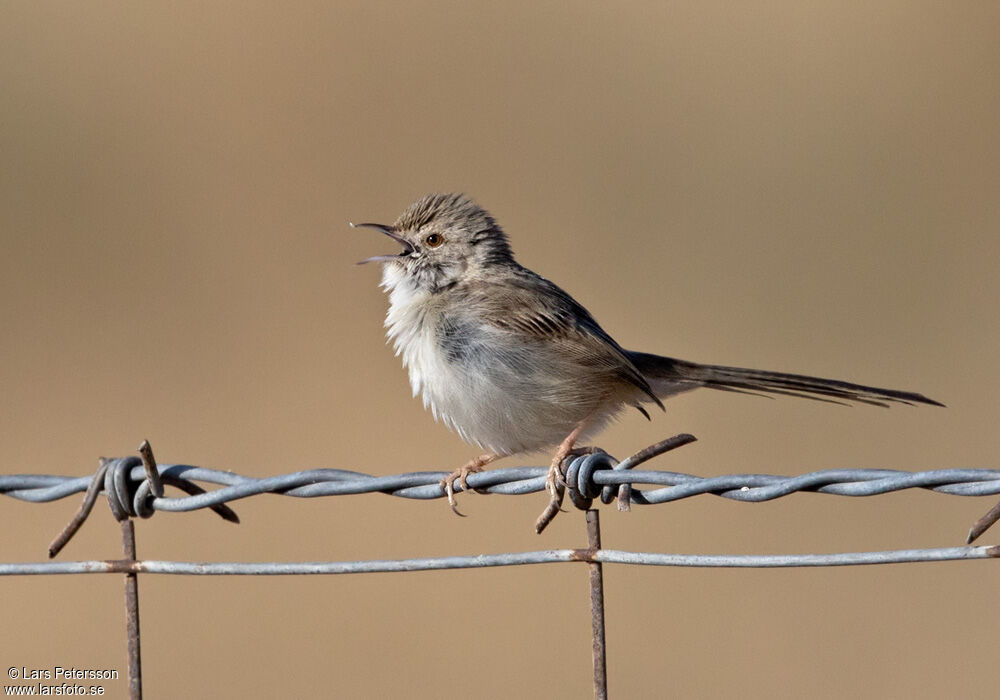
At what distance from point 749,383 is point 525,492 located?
2394 millimetres

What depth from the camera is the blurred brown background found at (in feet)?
24.0

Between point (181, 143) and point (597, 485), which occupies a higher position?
point (181, 143)

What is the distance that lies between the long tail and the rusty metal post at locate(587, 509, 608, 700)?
177 cm

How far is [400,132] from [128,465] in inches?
322

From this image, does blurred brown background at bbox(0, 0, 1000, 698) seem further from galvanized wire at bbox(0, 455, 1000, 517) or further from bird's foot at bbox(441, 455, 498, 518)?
galvanized wire at bbox(0, 455, 1000, 517)

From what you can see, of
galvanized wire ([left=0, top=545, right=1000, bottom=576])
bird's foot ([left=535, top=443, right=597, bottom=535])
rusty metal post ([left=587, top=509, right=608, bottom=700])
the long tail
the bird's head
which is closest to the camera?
galvanized wire ([left=0, top=545, right=1000, bottom=576])

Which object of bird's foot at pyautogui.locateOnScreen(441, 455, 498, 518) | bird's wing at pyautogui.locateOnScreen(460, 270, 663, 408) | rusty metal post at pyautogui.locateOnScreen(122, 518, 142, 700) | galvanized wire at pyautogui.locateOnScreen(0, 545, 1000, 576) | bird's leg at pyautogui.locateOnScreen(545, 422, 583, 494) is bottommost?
rusty metal post at pyautogui.locateOnScreen(122, 518, 142, 700)

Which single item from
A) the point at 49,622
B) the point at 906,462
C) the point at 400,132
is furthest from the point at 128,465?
the point at 400,132

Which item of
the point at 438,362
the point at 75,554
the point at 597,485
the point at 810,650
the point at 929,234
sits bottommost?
the point at 810,650

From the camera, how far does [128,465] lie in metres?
3.38

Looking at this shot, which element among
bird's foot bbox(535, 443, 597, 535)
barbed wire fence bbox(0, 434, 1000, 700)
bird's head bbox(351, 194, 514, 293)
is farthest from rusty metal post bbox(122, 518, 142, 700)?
bird's head bbox(351, 194, 514, 293)

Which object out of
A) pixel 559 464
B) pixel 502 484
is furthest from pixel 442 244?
pixel 502 484

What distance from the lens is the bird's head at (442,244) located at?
5.68 meters

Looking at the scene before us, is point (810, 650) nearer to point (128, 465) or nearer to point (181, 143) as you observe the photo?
point (128, 465)
